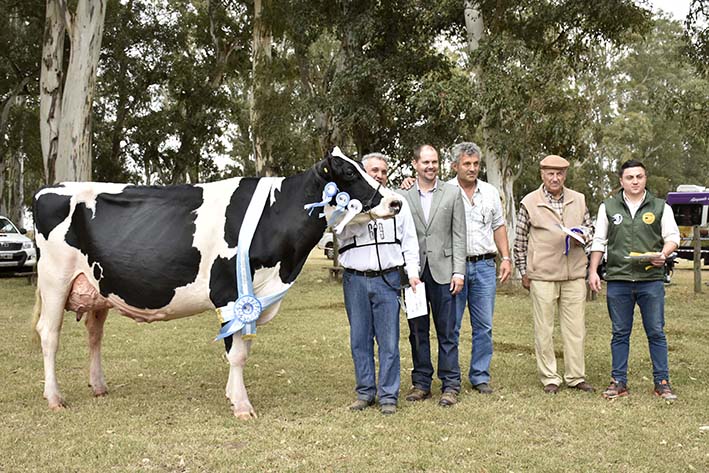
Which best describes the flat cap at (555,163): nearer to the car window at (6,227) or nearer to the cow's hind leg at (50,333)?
the cow's hind leg at (50,333)

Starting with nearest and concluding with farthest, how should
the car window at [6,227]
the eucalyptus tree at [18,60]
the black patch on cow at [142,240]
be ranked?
the black patch on cow at [142,240], the car window at [6,227], the eucalyptus tree at [18,60]

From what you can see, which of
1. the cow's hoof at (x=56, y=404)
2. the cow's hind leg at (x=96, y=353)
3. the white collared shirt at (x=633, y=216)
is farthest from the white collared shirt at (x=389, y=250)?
the cow's hoof at (x=56, y=404)

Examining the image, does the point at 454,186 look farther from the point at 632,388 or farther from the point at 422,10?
the point at 422,10

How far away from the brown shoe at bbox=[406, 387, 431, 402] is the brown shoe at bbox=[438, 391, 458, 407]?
7.8 inches

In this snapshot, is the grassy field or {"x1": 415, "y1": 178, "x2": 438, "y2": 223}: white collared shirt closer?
the grassy field

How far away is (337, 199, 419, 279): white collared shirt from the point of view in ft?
18.1

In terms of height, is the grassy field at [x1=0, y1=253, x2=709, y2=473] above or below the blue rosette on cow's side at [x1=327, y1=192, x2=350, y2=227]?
below

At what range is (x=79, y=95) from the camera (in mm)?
13609

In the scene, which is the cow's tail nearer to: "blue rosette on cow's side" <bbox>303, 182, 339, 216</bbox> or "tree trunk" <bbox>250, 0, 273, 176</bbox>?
"blue rosette on cow's side" <bbox>303, 182, 339, 216</bbox>

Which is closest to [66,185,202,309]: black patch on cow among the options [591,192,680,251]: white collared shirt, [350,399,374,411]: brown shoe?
[350,399,374,411]: brown shoe

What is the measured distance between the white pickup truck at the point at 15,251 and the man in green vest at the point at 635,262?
52.5 feet

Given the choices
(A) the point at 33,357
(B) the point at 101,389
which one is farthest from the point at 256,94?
(B) the point at 101,389

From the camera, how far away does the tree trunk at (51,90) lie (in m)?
13.7

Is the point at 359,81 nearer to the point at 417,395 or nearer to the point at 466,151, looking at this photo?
the point at 466,151
